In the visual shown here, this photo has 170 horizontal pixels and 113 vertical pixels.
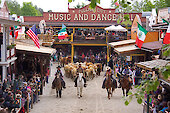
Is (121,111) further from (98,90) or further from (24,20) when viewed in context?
(24,20)

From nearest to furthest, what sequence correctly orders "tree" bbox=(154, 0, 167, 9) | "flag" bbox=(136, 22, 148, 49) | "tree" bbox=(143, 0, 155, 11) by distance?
"flag" bbox=(136, 22, 148, 49), "tree" bbox=(154, 0, 167, 9), "tree" bbox=(143, 0, 155, 11)

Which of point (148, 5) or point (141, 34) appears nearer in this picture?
point (141, 34)

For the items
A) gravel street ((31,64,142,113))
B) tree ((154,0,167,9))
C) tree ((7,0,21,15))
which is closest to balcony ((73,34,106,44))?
gravel street ((31,64,142,113))

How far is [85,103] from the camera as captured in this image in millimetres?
16250

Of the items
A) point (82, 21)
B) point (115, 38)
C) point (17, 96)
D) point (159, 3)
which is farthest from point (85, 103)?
point (159, 3)

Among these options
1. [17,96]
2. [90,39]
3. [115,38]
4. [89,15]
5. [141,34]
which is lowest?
[17,96]

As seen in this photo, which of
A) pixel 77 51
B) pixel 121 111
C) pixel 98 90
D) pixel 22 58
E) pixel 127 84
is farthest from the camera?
pixel 77 51

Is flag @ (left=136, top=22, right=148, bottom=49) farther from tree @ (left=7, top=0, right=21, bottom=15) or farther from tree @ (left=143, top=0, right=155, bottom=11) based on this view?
tree @ (left=7, top=0, right=21, bottom=15)

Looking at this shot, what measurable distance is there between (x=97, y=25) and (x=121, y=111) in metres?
27.4

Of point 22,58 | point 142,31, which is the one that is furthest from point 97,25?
point 142,31

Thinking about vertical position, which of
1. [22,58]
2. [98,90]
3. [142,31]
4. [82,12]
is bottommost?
[98,90]

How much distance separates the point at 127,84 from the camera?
17.1 metres

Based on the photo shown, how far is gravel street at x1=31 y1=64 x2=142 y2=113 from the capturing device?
578 inches

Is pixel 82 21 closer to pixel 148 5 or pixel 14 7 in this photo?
pixel 148 5
